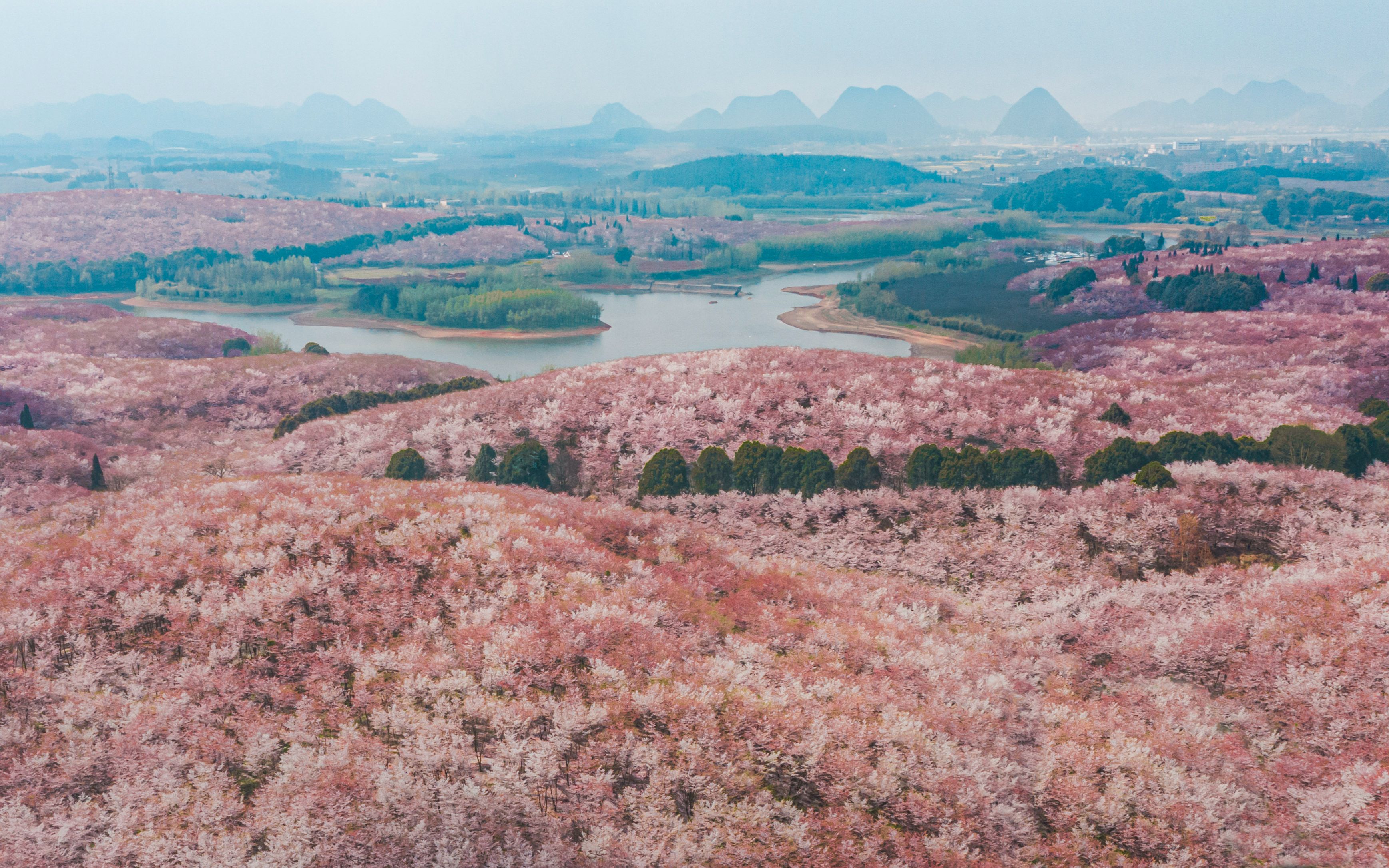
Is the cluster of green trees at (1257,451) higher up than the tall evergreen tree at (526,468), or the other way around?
the cluster of green trees at (1257,451)

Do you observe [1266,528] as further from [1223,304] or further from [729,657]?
[1223,304]

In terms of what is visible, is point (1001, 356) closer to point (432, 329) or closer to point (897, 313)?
point (897, 313)

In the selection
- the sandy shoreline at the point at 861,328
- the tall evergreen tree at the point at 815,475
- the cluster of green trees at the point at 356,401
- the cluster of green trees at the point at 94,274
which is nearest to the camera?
the tall evergreen tree at the point at 815,475

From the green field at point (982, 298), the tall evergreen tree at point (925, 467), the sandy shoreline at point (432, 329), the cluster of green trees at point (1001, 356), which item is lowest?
the sandy shoreline at point (432, 329)

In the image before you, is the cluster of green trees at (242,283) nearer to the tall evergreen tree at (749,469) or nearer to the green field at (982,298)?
the green field at (982,298)

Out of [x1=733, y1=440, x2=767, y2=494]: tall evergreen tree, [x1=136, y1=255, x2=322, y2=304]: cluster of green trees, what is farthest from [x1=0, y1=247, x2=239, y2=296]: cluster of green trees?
[x1=733, y1=440, x2=767, y2=494]: tall evergreen tree

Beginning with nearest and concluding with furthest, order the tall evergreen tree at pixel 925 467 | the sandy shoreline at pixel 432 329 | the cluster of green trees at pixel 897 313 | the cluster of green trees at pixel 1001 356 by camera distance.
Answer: the tall evergreen tree at pixel 925 467 < the cluster of green trees at pixel 1001 356 < the cluster of green trees at pixel 897 313 < the sandy shoreline at pixel 432 329

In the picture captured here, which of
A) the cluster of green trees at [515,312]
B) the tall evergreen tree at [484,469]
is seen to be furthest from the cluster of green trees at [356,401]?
the cluster of green trees at [515,312]
